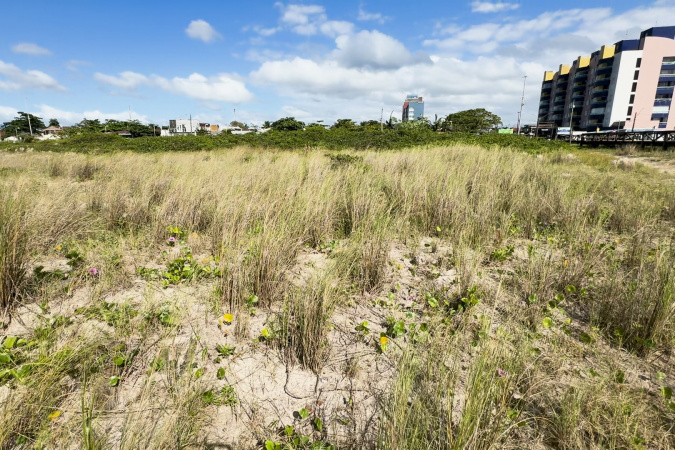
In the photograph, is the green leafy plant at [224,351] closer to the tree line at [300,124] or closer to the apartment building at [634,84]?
the tree line at [300,124]

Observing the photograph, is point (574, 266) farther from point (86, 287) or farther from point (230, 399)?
point (86, 287)

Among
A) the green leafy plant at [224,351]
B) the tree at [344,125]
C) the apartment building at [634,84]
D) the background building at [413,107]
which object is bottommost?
the green leafy plant at [224,351]

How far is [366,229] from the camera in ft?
10.2

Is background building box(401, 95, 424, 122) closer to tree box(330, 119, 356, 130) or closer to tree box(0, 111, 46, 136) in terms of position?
tree box(330, 119, 356, 130)

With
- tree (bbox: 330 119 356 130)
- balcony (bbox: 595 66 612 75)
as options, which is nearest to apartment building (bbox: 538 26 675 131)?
balcony (bbox: 595 66 612 75)

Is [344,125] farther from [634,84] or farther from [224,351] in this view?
[634,84]

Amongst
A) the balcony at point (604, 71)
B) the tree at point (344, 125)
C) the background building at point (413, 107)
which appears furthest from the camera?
the background building at point (413, 107)

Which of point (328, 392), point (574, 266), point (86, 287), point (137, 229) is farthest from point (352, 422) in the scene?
point (137, 229)

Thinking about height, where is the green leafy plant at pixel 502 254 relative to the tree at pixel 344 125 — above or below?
below

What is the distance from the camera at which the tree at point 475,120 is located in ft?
186

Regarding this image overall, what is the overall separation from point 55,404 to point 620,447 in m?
2.34

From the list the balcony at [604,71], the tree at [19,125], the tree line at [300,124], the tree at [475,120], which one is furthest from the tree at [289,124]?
the tree at [19,125]

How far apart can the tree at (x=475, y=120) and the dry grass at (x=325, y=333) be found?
5934 centimetres

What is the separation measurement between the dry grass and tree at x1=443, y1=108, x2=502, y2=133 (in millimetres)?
59339
